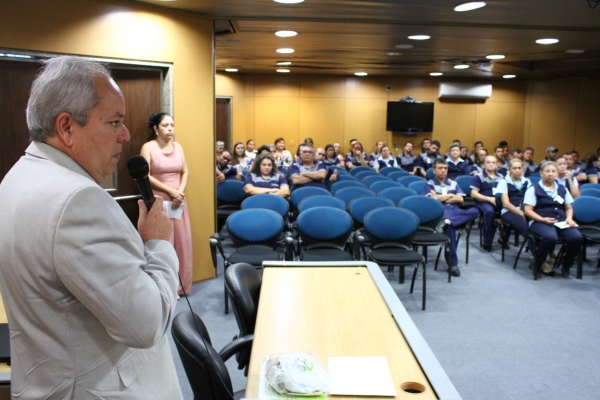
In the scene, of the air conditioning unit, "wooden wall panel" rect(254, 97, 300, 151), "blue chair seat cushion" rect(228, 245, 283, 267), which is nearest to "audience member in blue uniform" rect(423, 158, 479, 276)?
"blue chair seat cushion" rect(228, 245, 283, 267)

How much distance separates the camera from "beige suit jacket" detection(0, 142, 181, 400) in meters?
1.08

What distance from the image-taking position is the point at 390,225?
5203 mm

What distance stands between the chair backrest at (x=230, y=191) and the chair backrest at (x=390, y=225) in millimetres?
2602

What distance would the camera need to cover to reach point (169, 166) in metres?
4.87

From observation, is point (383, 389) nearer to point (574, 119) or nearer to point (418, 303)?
point (418, 303)

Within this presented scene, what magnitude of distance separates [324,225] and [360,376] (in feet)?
11.2

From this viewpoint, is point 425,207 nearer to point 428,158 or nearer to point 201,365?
point 201,365

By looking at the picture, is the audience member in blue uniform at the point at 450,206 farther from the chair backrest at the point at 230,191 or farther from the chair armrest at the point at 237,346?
the chair armrest at the point at 237,346

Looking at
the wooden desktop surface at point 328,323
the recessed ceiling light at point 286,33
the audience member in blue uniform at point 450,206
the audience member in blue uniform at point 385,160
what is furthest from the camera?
the audience member in blue uniform at point 385,160

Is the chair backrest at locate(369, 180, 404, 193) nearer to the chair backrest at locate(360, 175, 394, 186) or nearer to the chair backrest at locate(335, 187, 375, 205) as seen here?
the chair backrest at locate(360, 175, 394, 186)

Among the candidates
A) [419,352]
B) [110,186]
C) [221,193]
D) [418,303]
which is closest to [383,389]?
[419,352]

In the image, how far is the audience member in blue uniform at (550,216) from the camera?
584cm

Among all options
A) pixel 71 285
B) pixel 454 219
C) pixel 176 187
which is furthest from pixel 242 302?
pixel 454 219

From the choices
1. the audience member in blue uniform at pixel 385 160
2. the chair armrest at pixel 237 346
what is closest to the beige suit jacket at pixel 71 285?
the chair armrest at pixel 237 346
